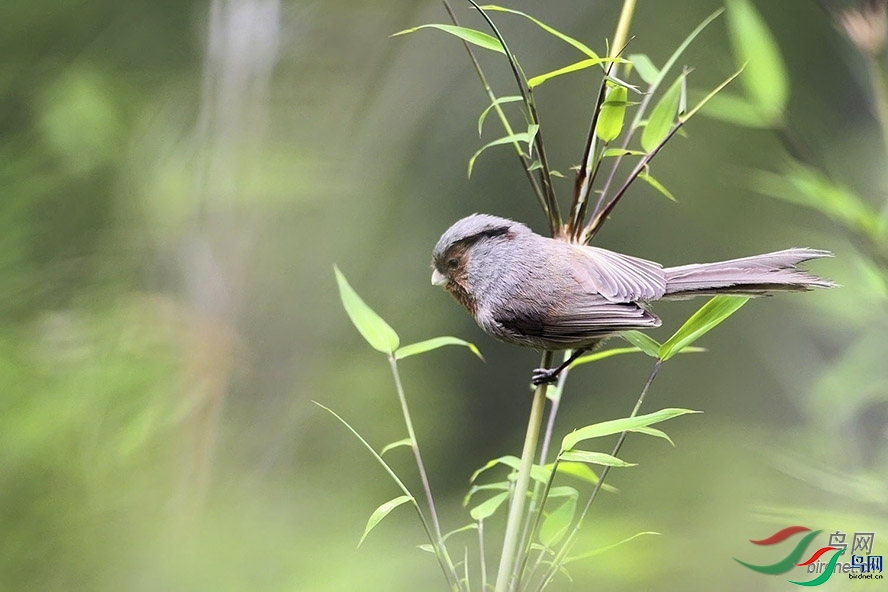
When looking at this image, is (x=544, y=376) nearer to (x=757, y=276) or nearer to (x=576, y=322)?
(x=576, y=322)

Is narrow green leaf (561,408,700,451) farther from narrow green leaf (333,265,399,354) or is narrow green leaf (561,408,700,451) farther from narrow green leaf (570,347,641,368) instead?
narrow green leaf (333,265,399,354)

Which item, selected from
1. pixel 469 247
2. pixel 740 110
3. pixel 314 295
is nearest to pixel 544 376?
pixel 469 247

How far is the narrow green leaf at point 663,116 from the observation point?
2.39 ft

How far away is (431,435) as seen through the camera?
2375mm

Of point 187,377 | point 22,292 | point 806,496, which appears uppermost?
point 22,292

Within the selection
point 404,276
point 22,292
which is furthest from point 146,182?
point 404,276

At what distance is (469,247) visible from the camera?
835mm

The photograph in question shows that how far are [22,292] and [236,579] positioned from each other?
85 centimetres

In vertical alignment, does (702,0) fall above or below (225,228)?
above

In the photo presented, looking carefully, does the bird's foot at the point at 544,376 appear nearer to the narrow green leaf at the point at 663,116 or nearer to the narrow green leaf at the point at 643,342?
the narrow green leaf at the point at 643,342

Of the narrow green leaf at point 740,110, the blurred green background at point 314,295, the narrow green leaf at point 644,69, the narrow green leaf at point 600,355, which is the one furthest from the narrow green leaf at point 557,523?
the blurred green background at point 314,295

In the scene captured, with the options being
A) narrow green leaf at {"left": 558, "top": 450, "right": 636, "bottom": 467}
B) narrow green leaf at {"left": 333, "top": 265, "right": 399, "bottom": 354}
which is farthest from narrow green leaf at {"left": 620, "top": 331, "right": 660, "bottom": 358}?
narrow green leaf at {"left": 333, "top": 265, "right": 399, "bottom": 354}

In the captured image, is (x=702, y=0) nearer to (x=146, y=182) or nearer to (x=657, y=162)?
(x=657, y=162)

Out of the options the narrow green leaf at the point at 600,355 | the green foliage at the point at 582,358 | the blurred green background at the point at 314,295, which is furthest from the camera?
the blurred green background at the point at 314,295
